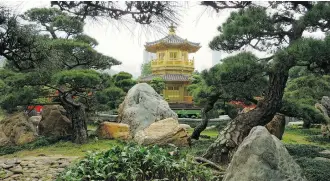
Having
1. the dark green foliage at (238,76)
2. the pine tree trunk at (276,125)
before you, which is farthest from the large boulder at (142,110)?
the dark green foliage at (238,76)

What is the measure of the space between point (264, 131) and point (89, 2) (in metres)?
2.14

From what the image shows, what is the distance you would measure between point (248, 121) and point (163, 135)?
7.76 feet

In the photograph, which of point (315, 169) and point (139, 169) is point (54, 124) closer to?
point (139, 169)

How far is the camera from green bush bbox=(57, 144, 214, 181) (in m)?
4.01

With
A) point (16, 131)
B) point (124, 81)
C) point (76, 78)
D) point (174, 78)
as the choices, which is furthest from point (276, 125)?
point (174, 78)

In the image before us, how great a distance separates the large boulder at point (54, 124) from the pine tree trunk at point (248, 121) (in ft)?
17.2

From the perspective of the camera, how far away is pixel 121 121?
1059 cm

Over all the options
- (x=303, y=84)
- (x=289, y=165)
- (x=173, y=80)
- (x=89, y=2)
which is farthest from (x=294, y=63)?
(x=173, y=80)

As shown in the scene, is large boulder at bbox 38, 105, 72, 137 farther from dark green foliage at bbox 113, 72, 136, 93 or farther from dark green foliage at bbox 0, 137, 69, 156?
dark green foliage at bbox 113, 72, 136, 93

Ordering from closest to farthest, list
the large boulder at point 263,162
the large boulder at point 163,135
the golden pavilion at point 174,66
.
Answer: the large boulder at point 263,162
the large boulder at point 163,135
the golden pavilion at point 174,66

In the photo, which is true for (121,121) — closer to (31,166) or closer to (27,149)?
(27,149)

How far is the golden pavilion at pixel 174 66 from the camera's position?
23.5 m

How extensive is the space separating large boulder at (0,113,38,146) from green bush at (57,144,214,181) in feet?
17.9

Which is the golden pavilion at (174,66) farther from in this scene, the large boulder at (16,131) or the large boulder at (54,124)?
the large boulder at (16,131)
